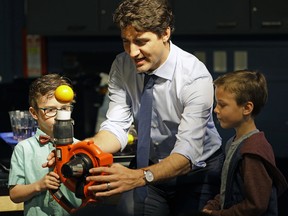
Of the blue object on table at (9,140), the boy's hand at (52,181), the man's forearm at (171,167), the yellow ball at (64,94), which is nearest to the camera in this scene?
the yellow ball at (64,94)

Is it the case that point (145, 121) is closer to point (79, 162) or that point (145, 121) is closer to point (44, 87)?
point (44, 87)

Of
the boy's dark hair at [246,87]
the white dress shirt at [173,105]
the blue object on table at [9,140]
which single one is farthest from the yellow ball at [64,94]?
the blue object on table at [9,140]

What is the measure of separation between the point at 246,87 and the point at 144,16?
1.27 feet

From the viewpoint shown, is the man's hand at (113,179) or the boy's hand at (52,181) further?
the boy's hand at (52,181)

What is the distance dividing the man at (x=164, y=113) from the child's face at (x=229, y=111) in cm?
5

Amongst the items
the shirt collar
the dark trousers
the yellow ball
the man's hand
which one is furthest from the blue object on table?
the yellow ball

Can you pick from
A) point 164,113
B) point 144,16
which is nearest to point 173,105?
point 164,113

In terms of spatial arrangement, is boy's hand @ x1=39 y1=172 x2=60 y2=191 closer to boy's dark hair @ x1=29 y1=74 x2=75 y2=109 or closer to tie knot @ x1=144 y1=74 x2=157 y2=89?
boy's dark hair @ x1=29 y1=74 x2=75 y2=109

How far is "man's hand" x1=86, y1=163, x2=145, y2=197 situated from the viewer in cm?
179

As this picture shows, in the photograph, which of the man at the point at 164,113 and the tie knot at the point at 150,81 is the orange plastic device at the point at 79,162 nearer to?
the man at the point at 164,113

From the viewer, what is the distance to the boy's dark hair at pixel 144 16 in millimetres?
2033

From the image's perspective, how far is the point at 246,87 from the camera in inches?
83.9

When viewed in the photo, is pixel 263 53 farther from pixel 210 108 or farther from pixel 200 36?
pixel 210 108

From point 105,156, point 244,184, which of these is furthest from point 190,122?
point 105,156
